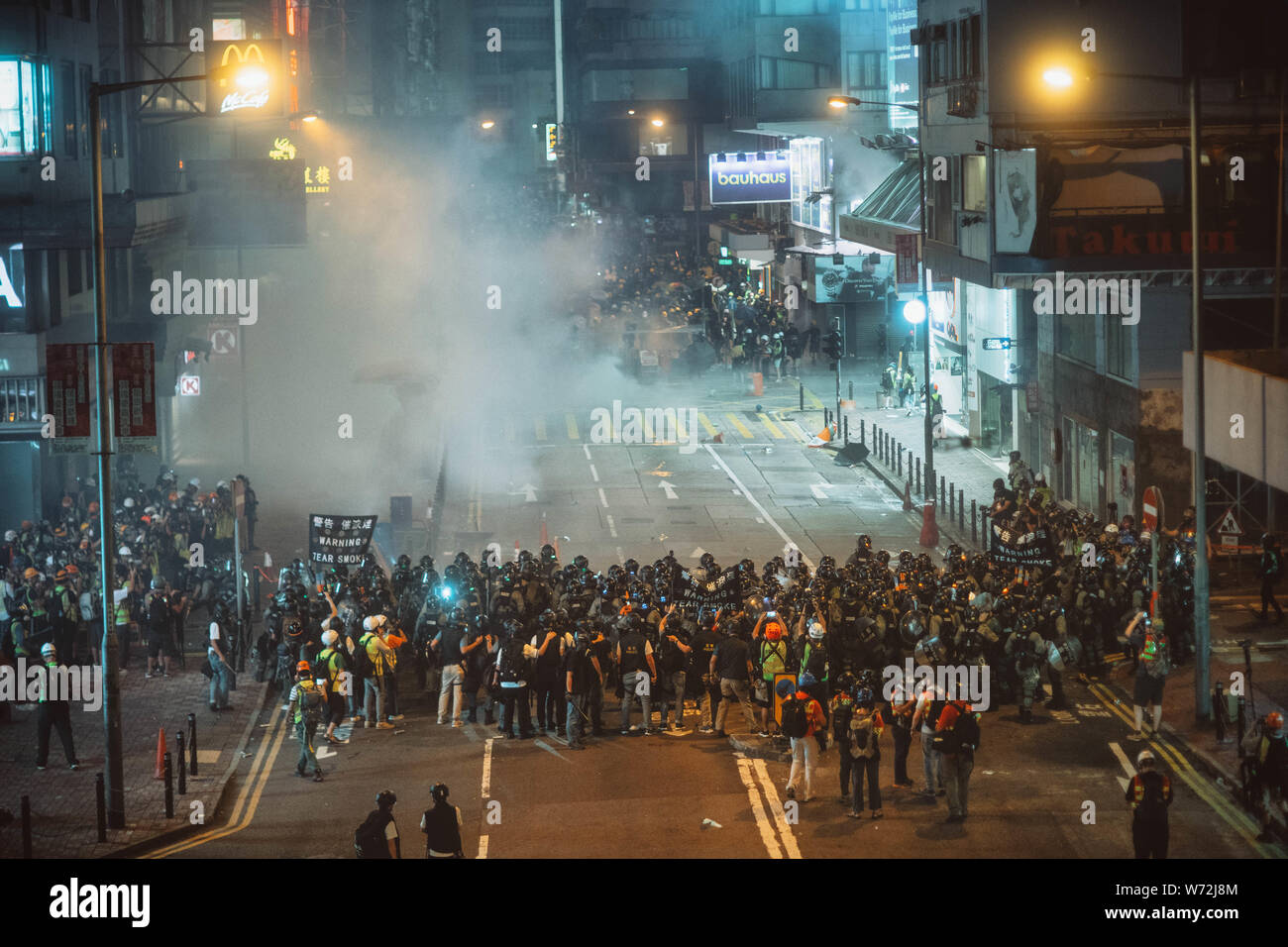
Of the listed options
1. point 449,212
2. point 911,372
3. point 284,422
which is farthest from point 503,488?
point 449,212

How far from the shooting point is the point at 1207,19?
30.9 meters

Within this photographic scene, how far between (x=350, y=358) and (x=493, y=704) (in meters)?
35.3

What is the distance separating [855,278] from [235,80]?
97.7 feet

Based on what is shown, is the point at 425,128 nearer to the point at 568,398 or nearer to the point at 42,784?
the point at 568,398

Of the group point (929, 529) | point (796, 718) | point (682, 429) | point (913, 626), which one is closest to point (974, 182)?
point (929, 529)

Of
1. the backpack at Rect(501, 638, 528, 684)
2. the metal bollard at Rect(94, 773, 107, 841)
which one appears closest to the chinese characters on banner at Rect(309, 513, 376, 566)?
the backpack at Rect(501, 638, 528, 684)

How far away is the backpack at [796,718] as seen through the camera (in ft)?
52.1

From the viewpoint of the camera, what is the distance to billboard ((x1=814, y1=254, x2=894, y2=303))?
53.1 metres

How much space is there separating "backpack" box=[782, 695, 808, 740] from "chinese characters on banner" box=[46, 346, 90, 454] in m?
7.72

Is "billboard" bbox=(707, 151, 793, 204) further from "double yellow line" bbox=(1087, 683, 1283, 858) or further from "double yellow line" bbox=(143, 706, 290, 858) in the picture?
"double yellow line" bbox=(143, 706, 290, 858)

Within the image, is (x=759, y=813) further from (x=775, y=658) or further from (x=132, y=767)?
(x=132, y=767)

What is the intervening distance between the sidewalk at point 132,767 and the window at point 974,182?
63.5 ft

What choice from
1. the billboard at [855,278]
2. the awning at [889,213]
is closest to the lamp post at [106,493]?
the awning at [889,213]

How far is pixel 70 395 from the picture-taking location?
56.7ft
